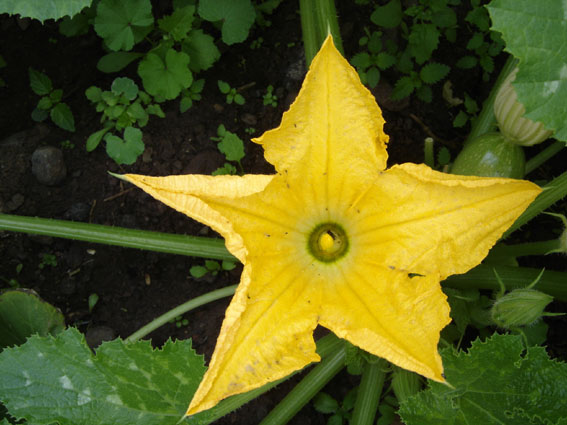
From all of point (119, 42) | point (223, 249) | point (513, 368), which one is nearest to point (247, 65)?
point (119, 42)

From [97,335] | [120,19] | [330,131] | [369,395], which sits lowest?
[369,395]

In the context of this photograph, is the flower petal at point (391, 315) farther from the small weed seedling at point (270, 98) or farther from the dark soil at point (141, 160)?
the small weed seedling at point (270, 98)

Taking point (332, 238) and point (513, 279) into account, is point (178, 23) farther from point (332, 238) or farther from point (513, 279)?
point (513, 279)

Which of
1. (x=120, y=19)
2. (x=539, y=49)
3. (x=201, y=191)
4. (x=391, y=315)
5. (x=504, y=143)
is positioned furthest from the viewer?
(x=120, y=19)

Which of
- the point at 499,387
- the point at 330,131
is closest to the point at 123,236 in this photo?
the point at 330,131

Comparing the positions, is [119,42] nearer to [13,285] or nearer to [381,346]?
[13,285]

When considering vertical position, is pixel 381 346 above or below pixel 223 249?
above

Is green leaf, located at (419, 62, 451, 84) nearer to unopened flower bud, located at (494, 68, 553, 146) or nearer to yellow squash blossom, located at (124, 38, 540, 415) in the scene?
unopened flower bud, located at (494, 68, 553, 146)
